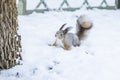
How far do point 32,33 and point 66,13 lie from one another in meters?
1.88

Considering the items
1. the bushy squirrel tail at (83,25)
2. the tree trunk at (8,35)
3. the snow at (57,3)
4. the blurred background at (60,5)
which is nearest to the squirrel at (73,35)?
the bushy squirrel tail at (83,25)

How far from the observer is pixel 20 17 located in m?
6.27

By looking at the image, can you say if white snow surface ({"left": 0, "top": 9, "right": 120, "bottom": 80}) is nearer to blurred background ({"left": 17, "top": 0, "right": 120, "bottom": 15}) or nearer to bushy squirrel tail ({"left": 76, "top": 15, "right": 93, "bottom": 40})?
bushy squirrel tail ({"left": 76, "top": 15, "right": 93, "bottom": 40})

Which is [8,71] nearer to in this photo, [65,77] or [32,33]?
[65,77]

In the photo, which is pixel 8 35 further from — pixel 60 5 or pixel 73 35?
pixel 60 5

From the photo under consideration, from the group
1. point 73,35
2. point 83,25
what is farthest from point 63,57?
point 83,25

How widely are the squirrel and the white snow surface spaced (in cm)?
7

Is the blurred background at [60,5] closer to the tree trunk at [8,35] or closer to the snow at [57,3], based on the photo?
the snow at [57,3]

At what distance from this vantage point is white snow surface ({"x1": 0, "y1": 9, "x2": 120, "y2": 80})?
3836 millimetres

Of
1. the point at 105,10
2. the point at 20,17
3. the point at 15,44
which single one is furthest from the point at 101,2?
the point at 15,44

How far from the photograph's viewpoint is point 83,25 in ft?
15.6

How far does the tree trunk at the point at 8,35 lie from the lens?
3775mm

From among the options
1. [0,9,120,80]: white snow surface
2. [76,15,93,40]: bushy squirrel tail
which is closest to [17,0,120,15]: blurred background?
[0,9,120,80]: white snow surface

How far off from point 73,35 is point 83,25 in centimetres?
20
